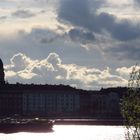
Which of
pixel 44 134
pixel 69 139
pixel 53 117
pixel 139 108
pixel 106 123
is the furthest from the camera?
pixel 53 117

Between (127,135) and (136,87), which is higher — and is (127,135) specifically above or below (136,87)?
below

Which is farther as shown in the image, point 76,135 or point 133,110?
point 76,135

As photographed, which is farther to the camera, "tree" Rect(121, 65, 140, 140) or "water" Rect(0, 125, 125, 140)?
"water" Rect(0, 125, 125, 140)

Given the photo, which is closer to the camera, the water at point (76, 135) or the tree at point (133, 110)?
the tree at point (133, 110)

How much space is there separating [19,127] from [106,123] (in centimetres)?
4875

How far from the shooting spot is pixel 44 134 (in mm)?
130000

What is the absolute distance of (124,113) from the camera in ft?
72.6

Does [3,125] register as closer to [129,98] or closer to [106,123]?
[106,123]

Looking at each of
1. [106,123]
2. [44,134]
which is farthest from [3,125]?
[106,123]

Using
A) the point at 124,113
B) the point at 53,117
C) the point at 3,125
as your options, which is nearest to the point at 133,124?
the point at 124,113

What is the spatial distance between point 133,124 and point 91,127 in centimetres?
14714

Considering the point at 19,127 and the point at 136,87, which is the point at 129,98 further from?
the point at 19,127

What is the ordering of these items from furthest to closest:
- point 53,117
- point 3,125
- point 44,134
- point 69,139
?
point 53,117 < point 44,134 < point 3,125 < point 69,139

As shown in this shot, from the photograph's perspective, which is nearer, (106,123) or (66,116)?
(106,123)
